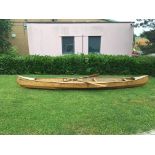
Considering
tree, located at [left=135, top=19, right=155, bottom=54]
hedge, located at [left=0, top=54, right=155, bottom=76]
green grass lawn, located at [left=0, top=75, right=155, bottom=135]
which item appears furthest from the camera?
hedge, located at [left=0, top=54, right=155, bottom=76]

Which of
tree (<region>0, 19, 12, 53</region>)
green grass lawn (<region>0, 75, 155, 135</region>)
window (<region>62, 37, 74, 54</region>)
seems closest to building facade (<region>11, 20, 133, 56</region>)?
window (<region>62, 37, 74, 54</region>)

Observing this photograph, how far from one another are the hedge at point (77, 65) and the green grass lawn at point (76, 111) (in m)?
0.56

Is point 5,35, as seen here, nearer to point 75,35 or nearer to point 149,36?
point 75,35

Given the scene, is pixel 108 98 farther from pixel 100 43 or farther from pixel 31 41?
pixel 31 41

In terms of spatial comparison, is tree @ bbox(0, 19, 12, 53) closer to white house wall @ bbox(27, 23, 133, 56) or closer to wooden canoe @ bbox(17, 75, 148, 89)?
white house wall @ bbox(27, 23, 133, 56)

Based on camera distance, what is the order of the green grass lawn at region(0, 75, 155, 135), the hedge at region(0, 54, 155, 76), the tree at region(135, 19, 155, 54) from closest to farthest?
the green grass lawn at region(0, 75, 155, 135), the tree at region(135, 19, 155, 54), the hedge at region(0, 54, 155, 76)

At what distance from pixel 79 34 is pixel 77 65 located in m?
2.16

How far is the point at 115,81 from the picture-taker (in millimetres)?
6484

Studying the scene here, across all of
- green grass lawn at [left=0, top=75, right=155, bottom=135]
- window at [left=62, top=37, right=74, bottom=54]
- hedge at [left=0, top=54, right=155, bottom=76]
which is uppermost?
window at [left=62, top=37, right=74, bottom=54]

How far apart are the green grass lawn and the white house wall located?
0.97 m

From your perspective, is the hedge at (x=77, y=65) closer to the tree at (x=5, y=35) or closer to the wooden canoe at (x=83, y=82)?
the wooden canoe at (x=83, y=82)

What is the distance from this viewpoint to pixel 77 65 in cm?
702

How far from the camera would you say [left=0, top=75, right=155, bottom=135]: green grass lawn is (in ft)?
12.1
